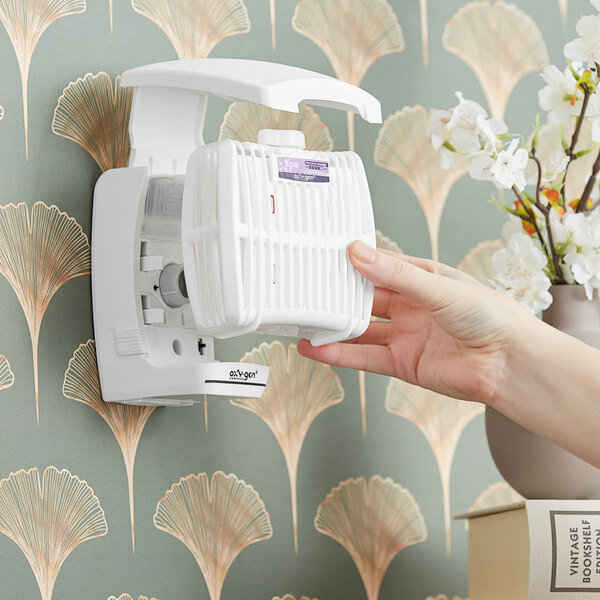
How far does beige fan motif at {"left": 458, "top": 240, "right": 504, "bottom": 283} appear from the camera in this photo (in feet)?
4.35

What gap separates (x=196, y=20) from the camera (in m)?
1.13

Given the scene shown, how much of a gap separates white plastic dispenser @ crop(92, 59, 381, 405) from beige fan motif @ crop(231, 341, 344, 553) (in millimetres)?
143

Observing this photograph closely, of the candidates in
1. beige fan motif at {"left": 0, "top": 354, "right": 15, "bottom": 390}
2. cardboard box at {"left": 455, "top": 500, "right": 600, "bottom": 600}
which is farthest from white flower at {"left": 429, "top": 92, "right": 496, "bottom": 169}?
beige fan motif at {"left": 0, "top": 354, "right": 15, "bottom": 390}

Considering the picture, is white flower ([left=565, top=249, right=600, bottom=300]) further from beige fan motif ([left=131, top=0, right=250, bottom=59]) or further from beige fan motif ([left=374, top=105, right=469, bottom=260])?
beige fan motif ([left=131, top=0, right=250, bottom=59])

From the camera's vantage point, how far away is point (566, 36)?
4.69ft

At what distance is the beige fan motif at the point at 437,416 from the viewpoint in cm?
124

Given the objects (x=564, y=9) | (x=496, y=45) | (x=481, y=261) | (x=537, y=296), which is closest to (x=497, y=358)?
(x=537, y=296)

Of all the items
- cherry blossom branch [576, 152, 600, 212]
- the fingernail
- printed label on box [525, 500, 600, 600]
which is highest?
cherry blossom branch [576, 152, 600, 212]

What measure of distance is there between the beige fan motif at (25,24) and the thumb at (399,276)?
407 millimetres

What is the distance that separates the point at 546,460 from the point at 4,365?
65cm

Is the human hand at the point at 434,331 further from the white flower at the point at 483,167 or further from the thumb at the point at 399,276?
the white flower at the point at 483,167

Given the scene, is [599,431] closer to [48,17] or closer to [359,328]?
[359,328]

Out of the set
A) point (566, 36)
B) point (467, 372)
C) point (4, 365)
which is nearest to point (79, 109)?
point (4, 365)

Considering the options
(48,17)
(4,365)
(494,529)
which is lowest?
(494,529)
